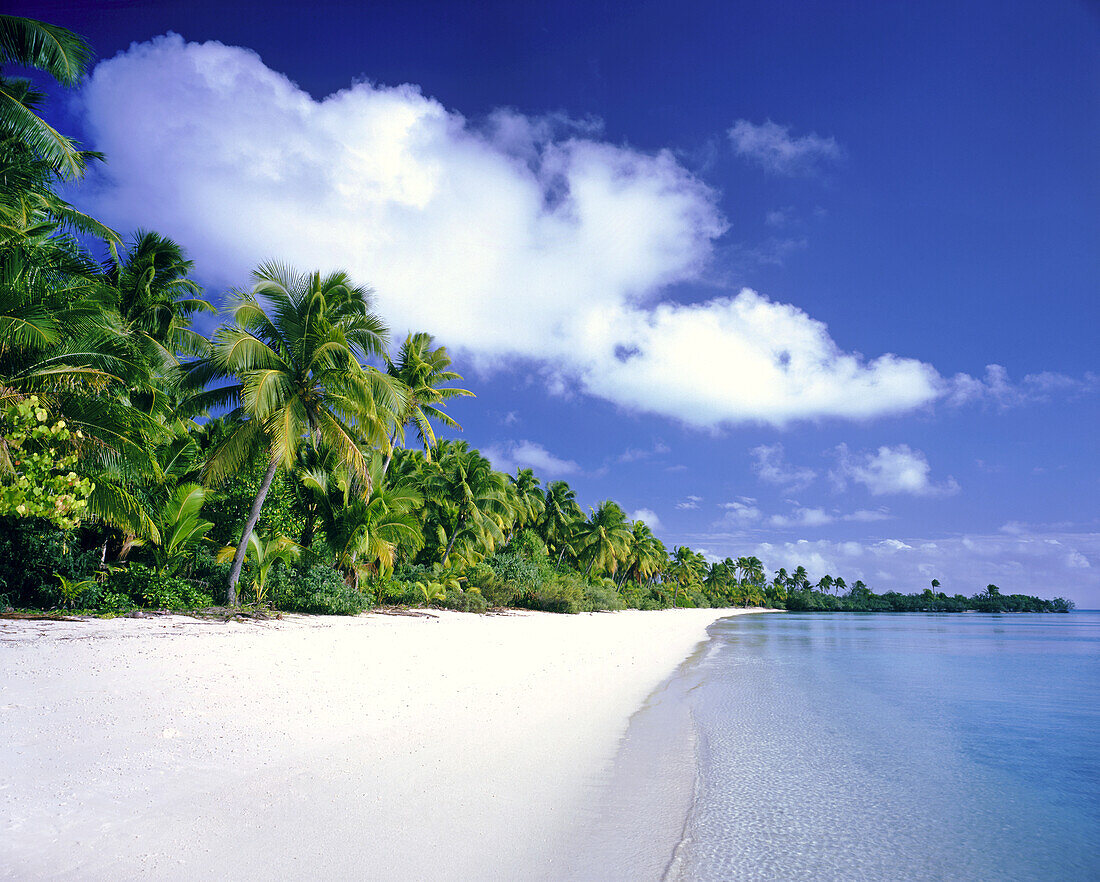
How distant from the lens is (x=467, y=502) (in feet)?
92.5

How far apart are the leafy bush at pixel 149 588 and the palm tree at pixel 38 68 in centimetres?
785

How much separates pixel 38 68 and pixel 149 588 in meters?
9.80

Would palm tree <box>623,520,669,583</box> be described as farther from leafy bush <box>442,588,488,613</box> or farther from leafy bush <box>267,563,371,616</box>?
leafy bush <box>267,563,371,616</box>

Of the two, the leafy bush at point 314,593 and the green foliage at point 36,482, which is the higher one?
the green foliage at point 36,482

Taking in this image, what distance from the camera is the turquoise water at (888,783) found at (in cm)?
396

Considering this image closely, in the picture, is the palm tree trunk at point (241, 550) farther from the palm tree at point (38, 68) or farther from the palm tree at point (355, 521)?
the palm tree at point (38, 68)

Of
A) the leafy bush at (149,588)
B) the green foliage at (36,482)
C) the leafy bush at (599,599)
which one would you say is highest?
the green foliage at (36,482)

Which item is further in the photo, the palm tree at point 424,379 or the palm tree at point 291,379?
the palm tree at point 424,379

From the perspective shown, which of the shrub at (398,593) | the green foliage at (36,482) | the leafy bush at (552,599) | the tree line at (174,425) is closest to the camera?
the green foliage at (36,482)

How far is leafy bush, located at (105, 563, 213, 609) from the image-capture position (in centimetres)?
1206

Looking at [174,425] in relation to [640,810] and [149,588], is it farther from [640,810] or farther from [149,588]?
[640,810]

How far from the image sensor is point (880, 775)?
5.88 meters

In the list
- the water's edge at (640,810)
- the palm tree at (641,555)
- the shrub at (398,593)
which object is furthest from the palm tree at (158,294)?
the palm tree at (641,555)

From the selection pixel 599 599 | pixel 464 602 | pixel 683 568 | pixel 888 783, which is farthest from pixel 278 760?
pixel 683 568
